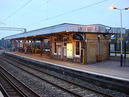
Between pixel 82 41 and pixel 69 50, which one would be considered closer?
pixel 82 41

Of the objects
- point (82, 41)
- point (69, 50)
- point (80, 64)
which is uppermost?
point (82, 41)

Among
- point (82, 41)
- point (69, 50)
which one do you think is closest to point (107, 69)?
point (82, 41)

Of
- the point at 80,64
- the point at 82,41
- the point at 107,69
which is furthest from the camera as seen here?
the point at 82,41

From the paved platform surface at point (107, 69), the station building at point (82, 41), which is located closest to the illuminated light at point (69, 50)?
the station building at point (82, 41)

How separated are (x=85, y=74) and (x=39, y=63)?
7.98m

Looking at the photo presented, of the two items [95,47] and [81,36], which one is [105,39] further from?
[81,36]

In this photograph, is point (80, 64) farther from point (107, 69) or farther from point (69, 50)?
point (107, 69)

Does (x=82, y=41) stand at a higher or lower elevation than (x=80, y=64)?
higher

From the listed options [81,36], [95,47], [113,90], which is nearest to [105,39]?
[95,47]

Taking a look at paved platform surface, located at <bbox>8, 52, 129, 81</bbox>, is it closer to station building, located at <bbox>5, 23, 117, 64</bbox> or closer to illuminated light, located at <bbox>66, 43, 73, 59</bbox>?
station building, located at <bbox>5, 23, 117, 64</bbox>

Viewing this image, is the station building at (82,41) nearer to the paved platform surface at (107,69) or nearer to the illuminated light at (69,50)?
the illuminated light at (69,50)

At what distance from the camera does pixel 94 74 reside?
10188 mm

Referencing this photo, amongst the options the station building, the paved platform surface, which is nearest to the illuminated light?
the station building

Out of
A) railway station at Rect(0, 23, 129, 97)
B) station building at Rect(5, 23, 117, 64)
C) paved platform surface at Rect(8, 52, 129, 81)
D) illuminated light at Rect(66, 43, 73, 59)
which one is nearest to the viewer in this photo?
railway station at Rect(0, 23, 129, 97)
